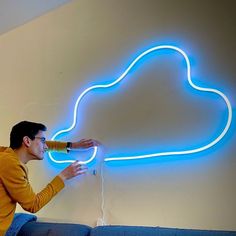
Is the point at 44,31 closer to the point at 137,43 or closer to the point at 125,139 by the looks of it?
the point at 137,43

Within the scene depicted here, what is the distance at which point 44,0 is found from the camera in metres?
2.05

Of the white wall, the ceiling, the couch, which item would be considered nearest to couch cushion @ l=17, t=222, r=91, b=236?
the couch

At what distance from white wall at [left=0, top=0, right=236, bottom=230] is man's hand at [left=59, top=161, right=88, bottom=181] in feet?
0.24

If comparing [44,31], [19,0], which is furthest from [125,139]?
[19,0]

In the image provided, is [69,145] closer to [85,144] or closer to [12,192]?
[85,144]

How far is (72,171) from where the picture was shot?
1.67 m

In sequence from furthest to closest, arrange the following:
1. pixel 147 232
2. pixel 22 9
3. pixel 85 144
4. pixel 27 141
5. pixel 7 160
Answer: pixel 22 9 < pixel 85 144 < pixel 27 141 < pixel 7 160 < pixel 147 232

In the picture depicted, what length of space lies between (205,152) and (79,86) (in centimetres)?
85

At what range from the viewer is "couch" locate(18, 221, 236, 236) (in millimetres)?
1303

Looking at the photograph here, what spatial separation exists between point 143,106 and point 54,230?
76 centimetres

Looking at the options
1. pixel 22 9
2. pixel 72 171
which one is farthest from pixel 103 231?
pixel 22 9

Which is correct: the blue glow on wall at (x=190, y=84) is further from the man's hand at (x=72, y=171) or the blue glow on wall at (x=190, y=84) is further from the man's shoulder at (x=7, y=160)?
the man's shoulder at (x=7, y=160)

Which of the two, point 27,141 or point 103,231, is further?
point 27,141

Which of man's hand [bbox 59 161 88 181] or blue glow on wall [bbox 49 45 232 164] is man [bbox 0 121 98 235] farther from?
blue glow on wall [bbox 49 45 232 164]
